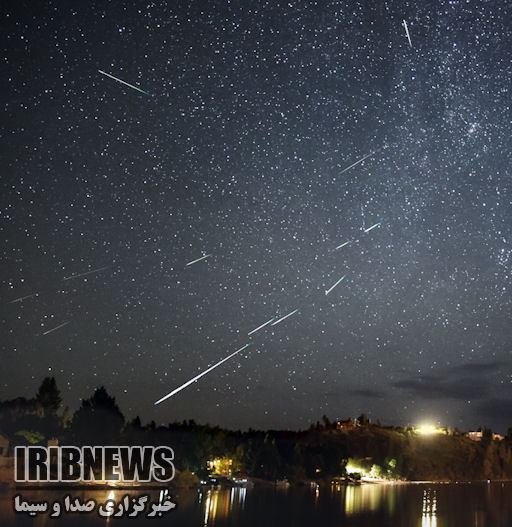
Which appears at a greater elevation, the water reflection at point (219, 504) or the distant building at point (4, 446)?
the distant building at point (4, 446)

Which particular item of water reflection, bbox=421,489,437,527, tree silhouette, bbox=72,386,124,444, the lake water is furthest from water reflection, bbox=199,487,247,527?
water reflection, bbox=421,489,437,527

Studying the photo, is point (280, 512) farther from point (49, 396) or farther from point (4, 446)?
point (49, 396)

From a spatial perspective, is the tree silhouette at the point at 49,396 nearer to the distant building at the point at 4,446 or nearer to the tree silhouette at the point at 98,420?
the tree silhouette at the point at 98,420

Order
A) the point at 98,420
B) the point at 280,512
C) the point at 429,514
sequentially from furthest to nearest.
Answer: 1. the point at 98,420
2. the point at 429,514
3. the point at 280,512

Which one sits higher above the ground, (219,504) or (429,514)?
(219,504)

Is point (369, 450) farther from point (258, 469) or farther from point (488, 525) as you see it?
point (488, 525)

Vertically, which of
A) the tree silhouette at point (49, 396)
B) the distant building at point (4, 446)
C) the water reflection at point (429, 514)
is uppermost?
the tree silhouette at point (49, 396)

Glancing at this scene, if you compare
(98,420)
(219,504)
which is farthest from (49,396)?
(219,504)

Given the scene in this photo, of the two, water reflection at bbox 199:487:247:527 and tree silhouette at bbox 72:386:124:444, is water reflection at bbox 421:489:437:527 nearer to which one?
water reflection at bbox 199:487:247:527

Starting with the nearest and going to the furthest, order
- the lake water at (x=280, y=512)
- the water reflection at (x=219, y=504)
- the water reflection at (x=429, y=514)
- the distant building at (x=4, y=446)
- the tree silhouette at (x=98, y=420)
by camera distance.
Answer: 1. the lake water at (x=280, y=512)
2. the water reflection at (x=219, y=504)
3. the water reflection at (x=429, y=514)
4. the distant building at (x=4, y=446)
5. the tree silhouette at (x=98, y=420)

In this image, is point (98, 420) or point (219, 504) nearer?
point (219, 504)

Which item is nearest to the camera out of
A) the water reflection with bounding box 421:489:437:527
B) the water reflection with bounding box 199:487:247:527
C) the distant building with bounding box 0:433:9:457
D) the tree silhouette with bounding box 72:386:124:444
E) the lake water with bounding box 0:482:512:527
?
the lake water with bounding box 0:482:512:527

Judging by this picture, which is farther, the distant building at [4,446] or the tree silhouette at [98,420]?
the tree silhouette at [98,420]

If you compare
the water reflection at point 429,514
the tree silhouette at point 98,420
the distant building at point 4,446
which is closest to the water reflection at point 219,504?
the tree silhouette at point 98,420
